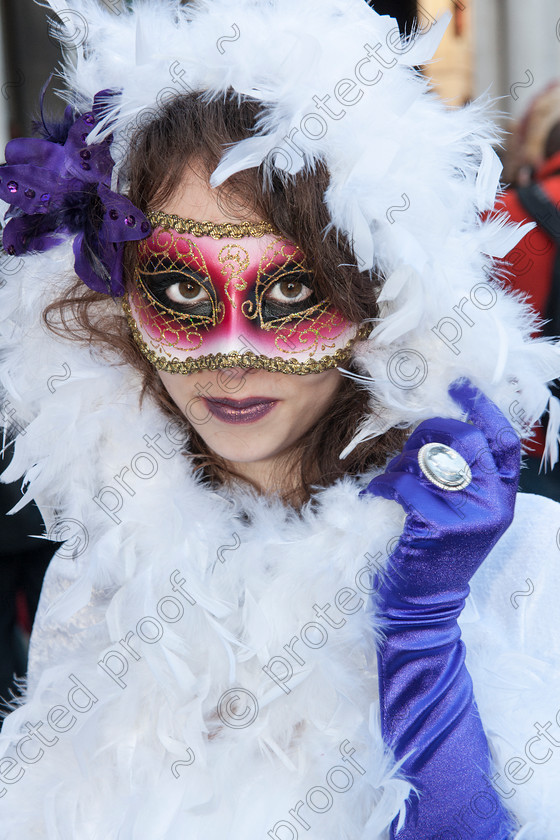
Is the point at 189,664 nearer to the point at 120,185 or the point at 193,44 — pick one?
the point at 120,185

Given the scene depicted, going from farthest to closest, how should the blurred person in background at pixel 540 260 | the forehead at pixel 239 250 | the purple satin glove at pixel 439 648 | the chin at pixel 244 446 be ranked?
1. the blurred person in background at pixel 540 260
2. the chin at pixel 244 446
3. the forehead at pixel 239 250
4. the purple satin glove at pixel 439 648

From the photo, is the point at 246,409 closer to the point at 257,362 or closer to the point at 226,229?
the point at 257,362

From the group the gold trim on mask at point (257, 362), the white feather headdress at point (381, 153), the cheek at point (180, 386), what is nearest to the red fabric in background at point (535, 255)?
the white feather headdress at point (381, 153)

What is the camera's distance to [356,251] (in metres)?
1.16

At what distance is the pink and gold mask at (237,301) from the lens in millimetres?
1170

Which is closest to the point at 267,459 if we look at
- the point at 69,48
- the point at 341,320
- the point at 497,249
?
the point at 341,320

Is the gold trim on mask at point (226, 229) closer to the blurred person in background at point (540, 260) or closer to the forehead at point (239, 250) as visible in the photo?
the forehead at point (239, 250)

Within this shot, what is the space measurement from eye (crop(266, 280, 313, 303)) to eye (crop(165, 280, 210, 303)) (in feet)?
0.32

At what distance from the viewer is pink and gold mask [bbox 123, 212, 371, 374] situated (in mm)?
1170

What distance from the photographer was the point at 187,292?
123 centimetres

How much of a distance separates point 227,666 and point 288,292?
1.80 ft

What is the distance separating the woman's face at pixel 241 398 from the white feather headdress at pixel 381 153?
0.20 ft

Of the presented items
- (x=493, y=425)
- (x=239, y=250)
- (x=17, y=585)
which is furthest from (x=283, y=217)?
(x=17, y=585)

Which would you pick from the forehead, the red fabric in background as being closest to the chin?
the forehead
